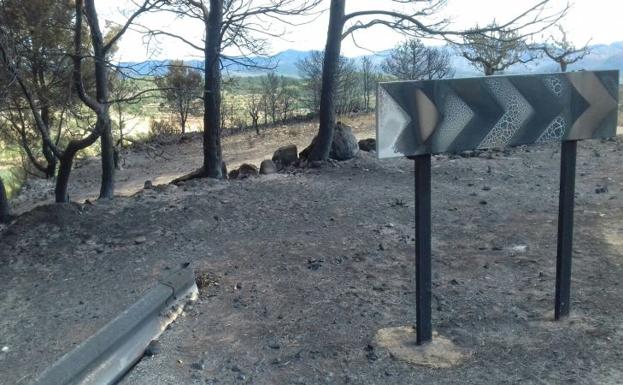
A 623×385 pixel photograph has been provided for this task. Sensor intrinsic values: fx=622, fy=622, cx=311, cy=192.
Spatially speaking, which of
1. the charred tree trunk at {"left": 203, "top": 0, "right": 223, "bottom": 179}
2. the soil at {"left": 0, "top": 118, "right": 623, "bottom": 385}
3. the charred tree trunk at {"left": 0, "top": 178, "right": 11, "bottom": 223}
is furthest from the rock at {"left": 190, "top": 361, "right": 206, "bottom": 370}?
the charred tree trunk at {"left": 203, "top": 0, "right": 223, "bottom": 179}

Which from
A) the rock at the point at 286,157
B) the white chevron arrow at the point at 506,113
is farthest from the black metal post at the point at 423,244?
the rock at the point at 286,157

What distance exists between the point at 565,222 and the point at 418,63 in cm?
2017

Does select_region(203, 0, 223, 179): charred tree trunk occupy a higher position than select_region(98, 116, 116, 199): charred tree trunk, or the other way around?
select_region(203, 0, 223, 179): charred tree trunk

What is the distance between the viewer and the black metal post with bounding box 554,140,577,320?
3.96m

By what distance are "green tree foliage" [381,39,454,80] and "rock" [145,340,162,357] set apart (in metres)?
19.4

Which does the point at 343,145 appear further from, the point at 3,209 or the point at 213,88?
the point at 3,209

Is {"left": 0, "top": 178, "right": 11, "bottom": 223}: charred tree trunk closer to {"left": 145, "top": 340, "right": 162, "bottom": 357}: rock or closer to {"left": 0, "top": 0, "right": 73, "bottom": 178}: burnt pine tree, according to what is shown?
{"left": 0, "top": 0, "right": 73, "bottom": 178}: burnt pine tree

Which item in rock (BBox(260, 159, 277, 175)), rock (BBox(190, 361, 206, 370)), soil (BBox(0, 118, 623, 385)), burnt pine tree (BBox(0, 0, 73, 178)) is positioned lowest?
rock (BBox(190, 361, 206, 370))

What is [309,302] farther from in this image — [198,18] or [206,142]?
[198,18]

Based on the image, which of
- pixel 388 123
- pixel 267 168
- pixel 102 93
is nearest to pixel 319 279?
pixel 388 123

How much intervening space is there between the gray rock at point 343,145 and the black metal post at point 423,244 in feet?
23.7

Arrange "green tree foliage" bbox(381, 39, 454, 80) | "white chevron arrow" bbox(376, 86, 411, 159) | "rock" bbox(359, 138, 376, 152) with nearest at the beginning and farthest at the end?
"white chevron arrow" bbox(376, 86, 411, 159)
"rock" bbox(359, 138, 376, 152)
"green tree foliage" bbox(381, 39, 454, 80)

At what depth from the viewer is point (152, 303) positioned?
4.10 m

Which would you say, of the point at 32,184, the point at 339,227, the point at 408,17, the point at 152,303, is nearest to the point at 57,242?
the point at 152,303
